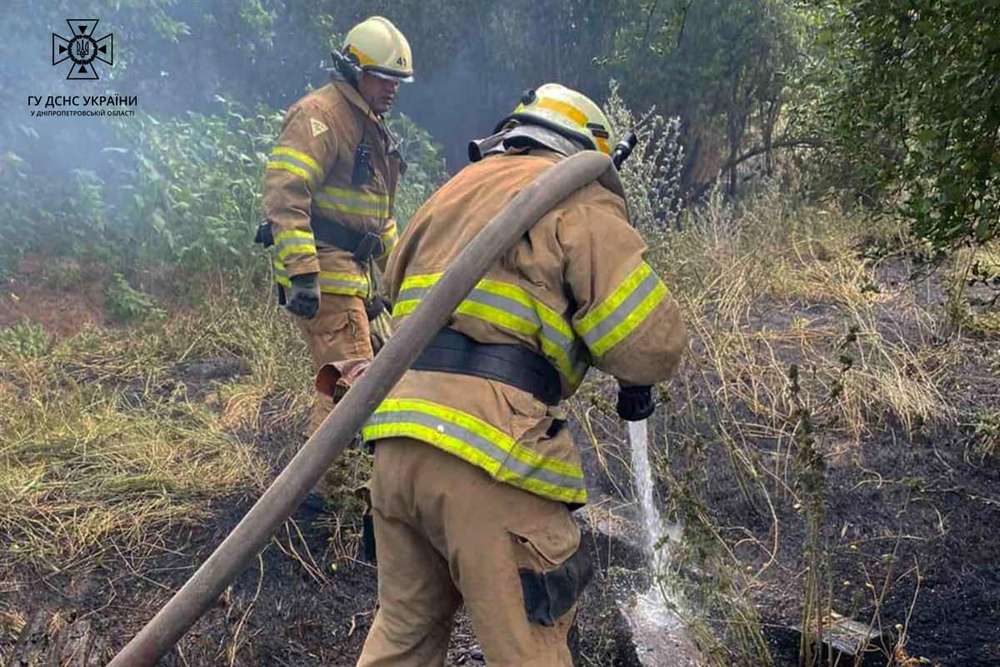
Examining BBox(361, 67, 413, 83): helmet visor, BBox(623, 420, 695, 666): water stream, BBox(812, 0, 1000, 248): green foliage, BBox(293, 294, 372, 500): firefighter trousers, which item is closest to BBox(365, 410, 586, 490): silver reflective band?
BBox(623, 420, 695, 666): water stream

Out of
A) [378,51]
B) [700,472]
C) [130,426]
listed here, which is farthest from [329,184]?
[700,472]

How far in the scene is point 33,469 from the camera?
4270mm

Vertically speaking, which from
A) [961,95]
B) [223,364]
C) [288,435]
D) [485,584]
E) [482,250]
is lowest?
[223,364]

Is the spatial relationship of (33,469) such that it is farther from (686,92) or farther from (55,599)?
(686,92)

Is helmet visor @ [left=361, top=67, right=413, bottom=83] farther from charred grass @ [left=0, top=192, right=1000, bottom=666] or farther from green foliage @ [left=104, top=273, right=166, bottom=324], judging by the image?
green foliage @ [left=104, top=273, right=166, bottom=324]

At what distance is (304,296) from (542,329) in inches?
75.7

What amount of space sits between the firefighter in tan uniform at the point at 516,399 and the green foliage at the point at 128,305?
465 centimetres

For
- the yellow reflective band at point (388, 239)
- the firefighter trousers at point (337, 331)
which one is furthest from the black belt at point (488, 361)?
the yellow reflective band at point (388, 239)

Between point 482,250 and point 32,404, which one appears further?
point 32,404

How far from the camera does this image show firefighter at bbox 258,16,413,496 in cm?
402

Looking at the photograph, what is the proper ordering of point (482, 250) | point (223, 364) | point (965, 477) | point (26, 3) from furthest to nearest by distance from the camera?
1. point (26, 3)
2. point (223, 364)
3. point (965, 477)
4. point (482, 250)

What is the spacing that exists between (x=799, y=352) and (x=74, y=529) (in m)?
3.72

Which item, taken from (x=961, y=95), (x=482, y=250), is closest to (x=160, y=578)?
(x=482, y=250)

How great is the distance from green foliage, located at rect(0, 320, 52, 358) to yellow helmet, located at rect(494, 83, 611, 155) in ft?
14.3
